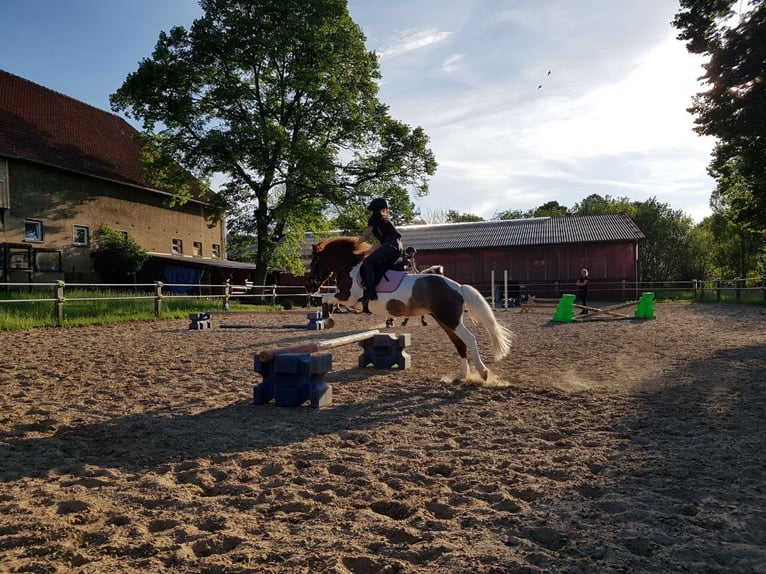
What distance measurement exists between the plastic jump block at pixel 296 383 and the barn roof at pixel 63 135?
22674 millimetres

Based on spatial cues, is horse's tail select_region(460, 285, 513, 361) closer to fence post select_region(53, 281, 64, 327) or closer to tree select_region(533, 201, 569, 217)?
fence post select_region(53, 281, 64, 327)

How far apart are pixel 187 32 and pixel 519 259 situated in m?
24.3

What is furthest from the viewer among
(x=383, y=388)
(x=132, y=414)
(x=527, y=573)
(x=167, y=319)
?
(x=167, y=319)

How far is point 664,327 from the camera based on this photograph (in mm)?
14922

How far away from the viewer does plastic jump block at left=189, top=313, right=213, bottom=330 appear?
14.7 metres

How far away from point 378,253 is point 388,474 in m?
3.98

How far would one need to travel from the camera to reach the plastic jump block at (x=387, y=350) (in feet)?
27.7

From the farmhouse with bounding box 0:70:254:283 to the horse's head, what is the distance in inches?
790

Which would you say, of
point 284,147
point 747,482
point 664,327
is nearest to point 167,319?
point 284,147

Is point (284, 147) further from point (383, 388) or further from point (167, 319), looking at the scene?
point (383, 388)

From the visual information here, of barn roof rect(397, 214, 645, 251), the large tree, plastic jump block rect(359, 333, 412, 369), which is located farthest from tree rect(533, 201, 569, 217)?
plastic jump block rect(359, 333, 412, 369)

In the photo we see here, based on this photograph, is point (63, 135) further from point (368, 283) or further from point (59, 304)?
point (368, 283)

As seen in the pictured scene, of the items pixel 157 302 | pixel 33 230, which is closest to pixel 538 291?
pixel 157 302

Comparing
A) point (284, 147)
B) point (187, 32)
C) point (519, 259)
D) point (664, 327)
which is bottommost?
point (664, 327)
